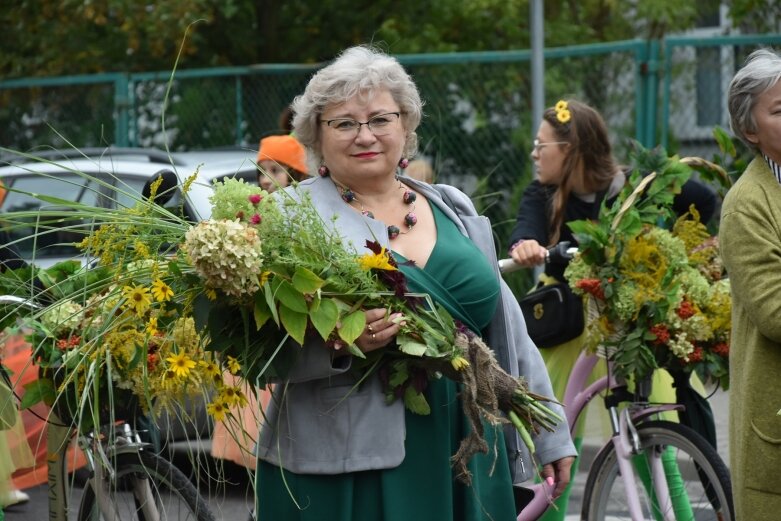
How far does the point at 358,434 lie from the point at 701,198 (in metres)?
2.63

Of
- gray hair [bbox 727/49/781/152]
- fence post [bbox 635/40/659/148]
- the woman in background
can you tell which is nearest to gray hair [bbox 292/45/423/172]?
gray hair [bbox 727/49/781/152]

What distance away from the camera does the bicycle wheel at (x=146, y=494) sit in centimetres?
443

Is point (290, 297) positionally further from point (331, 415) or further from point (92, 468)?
point (92, 468)

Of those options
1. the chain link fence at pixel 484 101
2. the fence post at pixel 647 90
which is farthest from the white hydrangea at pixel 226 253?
the fence post at pixel 647 90

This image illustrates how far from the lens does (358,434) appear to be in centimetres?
353

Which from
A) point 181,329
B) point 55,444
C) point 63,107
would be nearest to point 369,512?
point 181,329

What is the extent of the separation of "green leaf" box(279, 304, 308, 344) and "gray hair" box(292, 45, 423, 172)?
66cm

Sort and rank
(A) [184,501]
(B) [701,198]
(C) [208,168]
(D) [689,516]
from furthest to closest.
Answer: (C) [208,168], (B) [701,198], (D) [689,516], (A) [184,501]

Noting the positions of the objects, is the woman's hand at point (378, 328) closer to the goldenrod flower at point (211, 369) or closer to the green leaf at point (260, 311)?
the green leaf at point (260, 311)

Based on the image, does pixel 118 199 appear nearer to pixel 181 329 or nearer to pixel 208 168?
pixel 181 329

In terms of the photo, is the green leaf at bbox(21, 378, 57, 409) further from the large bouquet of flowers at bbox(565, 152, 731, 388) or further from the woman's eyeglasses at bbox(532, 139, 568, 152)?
the woman's eyeglasses at bbox(532, 139, 568, 152)

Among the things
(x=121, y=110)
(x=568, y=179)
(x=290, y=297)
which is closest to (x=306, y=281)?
(x=290, y=297)

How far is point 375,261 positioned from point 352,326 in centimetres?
17

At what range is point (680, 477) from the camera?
16.1 ft
